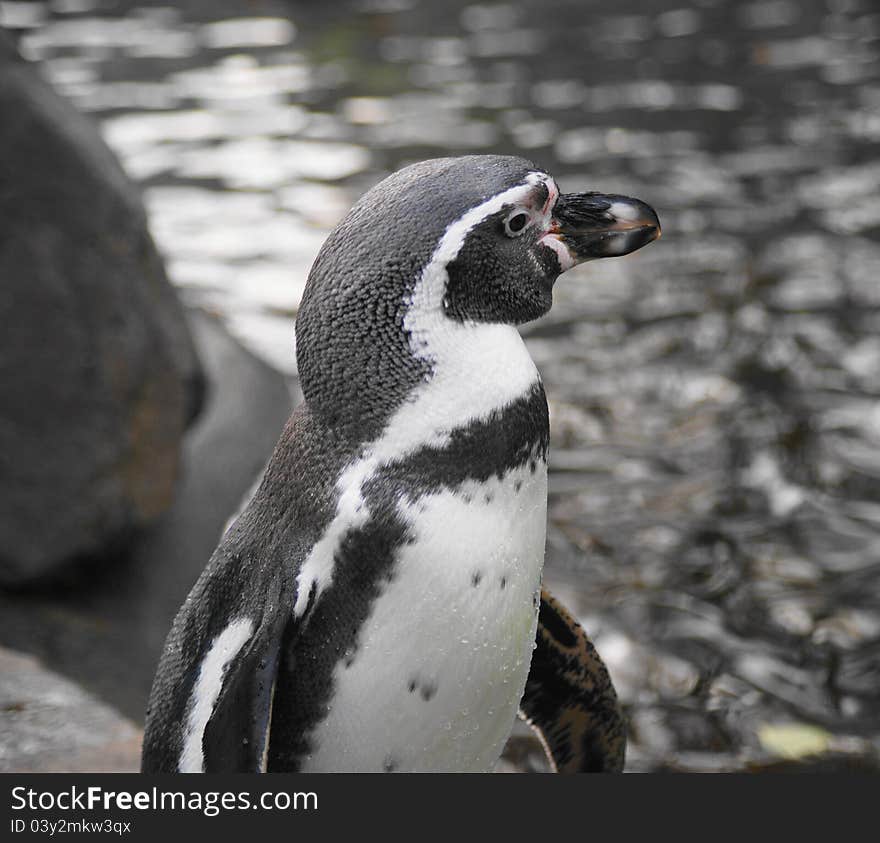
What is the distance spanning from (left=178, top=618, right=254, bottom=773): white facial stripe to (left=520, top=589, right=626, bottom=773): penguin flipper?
60 centimetres

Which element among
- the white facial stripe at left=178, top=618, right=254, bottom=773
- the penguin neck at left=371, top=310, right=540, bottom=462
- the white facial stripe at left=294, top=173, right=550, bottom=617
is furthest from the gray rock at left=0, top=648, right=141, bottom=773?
the penguin neck at left=371, top=310, right=540, bottom=462

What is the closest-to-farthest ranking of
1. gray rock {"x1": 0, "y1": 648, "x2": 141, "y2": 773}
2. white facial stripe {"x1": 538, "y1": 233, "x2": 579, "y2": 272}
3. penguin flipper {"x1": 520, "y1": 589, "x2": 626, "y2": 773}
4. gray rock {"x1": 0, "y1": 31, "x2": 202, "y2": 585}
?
white facial stripe {"x1": 538, "y1": 233, "x2": 579, "y2": 272} < penguin flipper {"x1": 520, "y1": 589, "x2": 626, "y2": 773} < gray rock {"x1": 0, "y1": 648, "x2": 141, "y2": 773} < gray rock {"x1": 0, "y1": 31, "x2": 202, "y2": 585}

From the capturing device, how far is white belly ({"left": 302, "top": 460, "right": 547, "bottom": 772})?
175cm

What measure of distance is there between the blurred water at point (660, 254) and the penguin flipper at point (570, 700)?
0.74m

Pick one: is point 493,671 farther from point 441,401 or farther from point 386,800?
point 441,401

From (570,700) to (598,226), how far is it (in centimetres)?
91

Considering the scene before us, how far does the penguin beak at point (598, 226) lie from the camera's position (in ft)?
6.18

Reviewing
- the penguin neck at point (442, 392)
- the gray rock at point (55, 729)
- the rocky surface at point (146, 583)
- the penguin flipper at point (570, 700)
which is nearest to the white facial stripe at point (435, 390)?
the penguin neck at point (442, 392)

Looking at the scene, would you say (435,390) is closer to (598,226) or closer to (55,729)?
(598,226)

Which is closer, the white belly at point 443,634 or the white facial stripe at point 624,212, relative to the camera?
the white belly at point 443,634

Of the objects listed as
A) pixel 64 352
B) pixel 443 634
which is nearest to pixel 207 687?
pixel 443 634

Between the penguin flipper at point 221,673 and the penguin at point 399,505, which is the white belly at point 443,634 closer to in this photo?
the penguin at point 399,505

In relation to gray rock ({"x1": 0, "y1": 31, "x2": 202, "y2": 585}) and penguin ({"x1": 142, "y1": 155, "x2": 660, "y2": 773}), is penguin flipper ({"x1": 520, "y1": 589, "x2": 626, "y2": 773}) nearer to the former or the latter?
penguin ({"x1": 142, "y1": 155, "x2": 660, "y2": 773})

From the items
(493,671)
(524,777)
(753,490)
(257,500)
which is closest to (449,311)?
(257,500)
